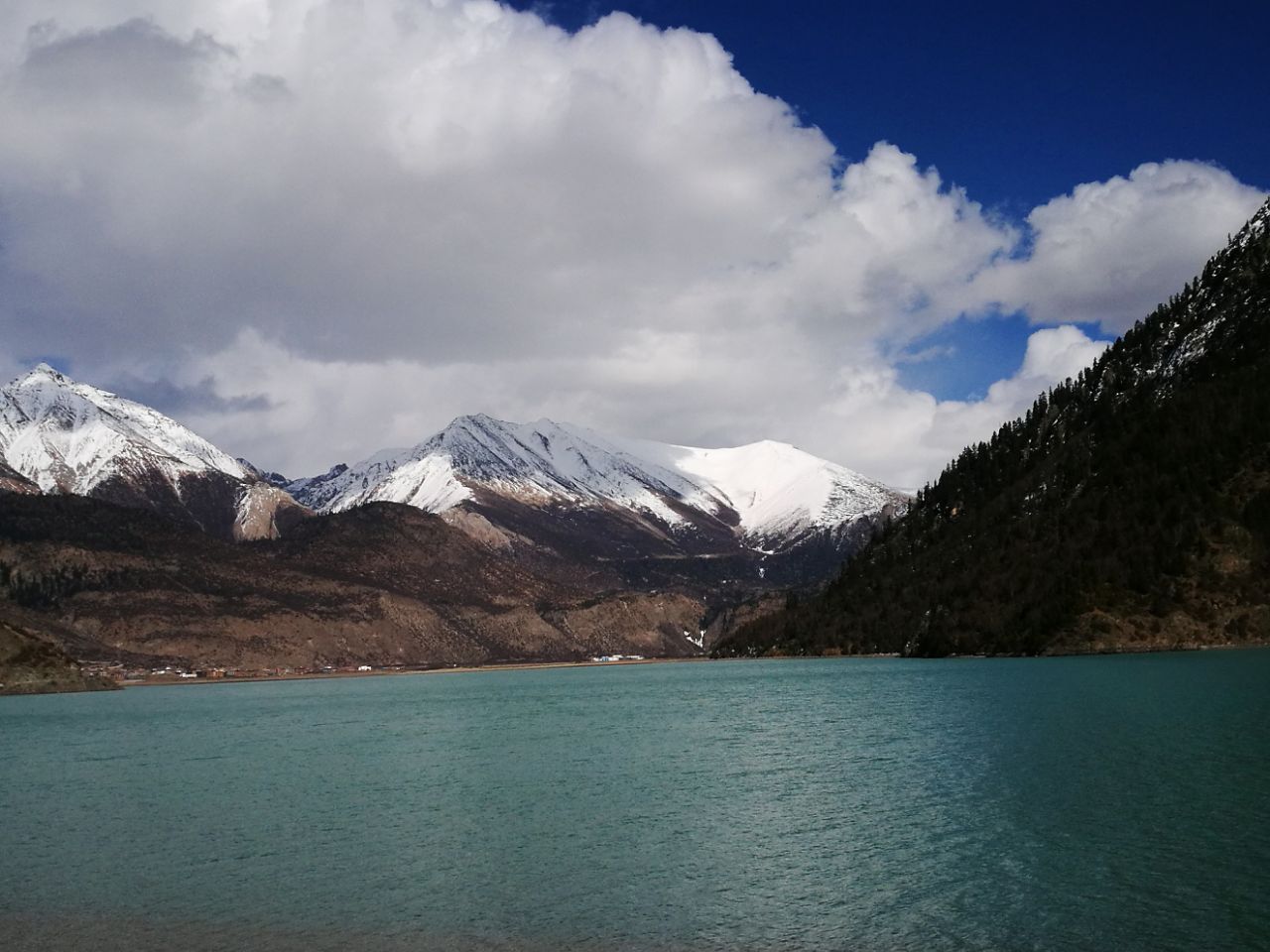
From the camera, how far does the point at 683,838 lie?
53.6 metres

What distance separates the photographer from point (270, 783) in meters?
78.8

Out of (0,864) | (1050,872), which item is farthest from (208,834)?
(1050,872)

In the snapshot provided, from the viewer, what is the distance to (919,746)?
82.1 meters

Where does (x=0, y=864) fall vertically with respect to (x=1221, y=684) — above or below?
below

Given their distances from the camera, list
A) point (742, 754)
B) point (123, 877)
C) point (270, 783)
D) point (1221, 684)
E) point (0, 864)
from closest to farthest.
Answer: point (123, 877) < point (0, 864) < point (270, 783) < point (742, 754) < point (1221, 684)

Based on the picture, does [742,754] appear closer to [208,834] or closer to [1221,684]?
[208,834]

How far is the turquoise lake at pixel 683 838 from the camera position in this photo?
38562 millimetres

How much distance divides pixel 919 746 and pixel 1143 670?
262 feet

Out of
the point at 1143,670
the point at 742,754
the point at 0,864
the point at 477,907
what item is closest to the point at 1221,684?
the point at 1143,670

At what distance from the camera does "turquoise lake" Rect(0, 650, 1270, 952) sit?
38562 mm

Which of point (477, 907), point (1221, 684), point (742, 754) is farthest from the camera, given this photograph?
point (1221, 684)

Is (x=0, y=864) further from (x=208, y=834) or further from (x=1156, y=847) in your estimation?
(x=1156, y=847)

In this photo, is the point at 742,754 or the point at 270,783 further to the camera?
the point at 742,754

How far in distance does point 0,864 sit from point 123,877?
7.90m
